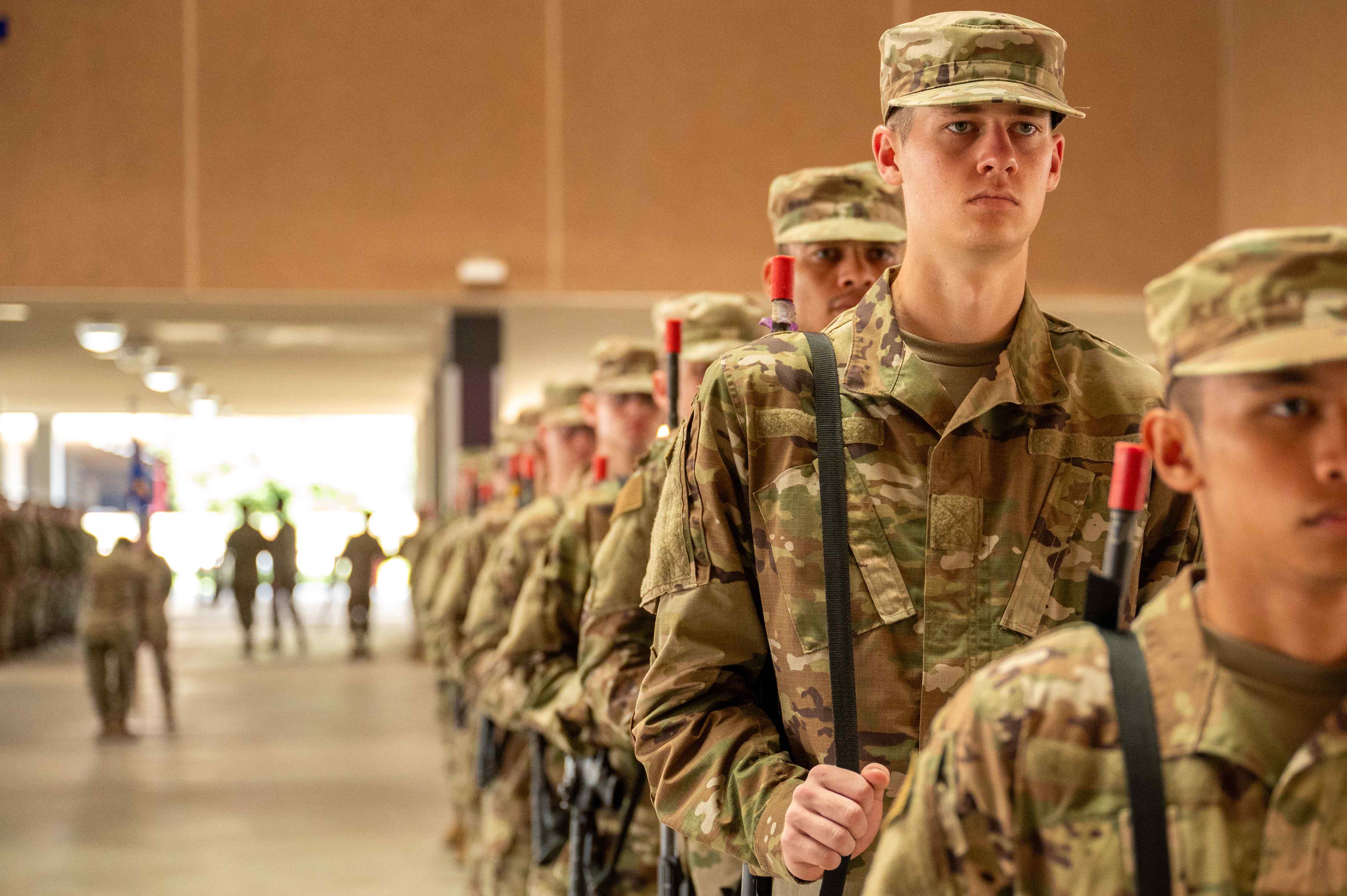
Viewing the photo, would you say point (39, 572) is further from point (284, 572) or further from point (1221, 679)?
point (1221, 679)

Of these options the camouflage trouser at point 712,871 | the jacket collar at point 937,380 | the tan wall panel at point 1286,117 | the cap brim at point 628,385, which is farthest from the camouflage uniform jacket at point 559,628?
the tan wall panel at point 1286,117

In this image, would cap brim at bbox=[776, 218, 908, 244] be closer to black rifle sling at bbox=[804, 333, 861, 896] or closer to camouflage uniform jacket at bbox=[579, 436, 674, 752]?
camouflage uniform jacket at bbox=[579, 436, 674, 752]

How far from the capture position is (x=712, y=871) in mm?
2588

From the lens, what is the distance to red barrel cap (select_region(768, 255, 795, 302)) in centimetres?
209

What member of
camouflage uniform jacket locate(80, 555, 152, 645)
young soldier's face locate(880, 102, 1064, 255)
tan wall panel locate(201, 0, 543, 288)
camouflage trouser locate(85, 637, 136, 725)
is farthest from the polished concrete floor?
young soldier's face locate(880, 102, 1064, 255)

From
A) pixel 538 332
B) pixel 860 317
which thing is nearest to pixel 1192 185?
pixel 538 332

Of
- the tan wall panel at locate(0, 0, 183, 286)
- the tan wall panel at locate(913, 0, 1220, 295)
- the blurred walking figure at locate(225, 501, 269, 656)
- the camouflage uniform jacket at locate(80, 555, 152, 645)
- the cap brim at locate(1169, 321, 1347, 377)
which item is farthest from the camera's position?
the blurred walking figure at locate(225, 501, 269, 656)

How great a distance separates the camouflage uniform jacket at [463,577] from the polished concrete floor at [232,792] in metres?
1.08

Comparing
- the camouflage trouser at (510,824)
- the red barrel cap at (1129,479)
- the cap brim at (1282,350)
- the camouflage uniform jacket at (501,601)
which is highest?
the cap brim at (1282,350)

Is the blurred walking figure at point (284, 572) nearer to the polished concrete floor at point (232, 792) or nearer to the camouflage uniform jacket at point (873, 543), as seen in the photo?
the polished concrete floor at point (232, 792)

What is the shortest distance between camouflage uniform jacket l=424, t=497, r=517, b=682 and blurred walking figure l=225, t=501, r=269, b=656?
10.2 metres

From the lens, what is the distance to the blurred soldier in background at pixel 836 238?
9.10 feet

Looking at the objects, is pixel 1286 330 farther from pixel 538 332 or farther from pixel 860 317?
pixel 538 332

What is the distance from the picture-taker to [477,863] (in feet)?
19.2
